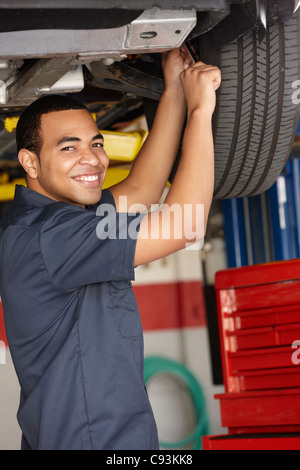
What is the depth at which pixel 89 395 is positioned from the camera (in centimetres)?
153

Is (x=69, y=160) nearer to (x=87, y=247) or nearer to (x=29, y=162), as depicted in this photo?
(x=29, y=162)

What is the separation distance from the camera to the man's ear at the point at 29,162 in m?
1.76

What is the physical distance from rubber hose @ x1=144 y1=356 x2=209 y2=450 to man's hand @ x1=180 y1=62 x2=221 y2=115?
337cm

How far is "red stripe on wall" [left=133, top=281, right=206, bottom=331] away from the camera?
514 centimetres

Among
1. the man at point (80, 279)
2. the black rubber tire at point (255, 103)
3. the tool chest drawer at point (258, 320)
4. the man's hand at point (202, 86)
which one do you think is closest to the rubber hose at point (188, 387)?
the tool chest drawer at point (258, 320)

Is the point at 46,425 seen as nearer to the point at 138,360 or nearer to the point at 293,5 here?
the point at 138,360

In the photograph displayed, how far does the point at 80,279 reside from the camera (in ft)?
5.02

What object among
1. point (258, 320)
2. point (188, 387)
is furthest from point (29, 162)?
point (188, 387)

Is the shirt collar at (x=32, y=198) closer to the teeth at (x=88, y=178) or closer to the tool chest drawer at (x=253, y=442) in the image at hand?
the teeth at (x=88, y=178)

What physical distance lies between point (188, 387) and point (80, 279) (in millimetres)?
3641

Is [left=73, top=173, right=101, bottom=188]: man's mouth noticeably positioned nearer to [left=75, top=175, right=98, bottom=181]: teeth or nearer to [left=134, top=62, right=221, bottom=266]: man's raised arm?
[left=75, top=175, right=98, bottom=181]: teeth

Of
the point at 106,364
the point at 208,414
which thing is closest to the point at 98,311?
the point at 106,364

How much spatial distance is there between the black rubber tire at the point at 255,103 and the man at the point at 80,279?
97 millimetres

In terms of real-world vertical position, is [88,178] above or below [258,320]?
above
